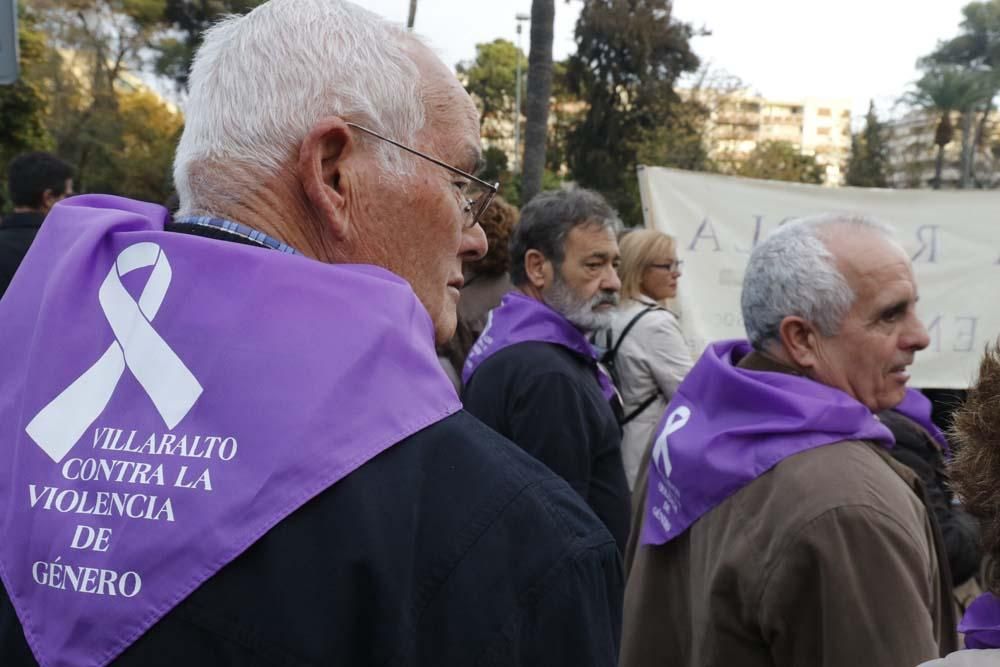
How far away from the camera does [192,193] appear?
1.35 m

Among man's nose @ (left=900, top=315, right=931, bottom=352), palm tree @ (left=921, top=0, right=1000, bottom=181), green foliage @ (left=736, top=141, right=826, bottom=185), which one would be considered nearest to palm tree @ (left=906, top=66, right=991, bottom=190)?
green foliage @ (left=736, top=141, right=826, bottom=185)

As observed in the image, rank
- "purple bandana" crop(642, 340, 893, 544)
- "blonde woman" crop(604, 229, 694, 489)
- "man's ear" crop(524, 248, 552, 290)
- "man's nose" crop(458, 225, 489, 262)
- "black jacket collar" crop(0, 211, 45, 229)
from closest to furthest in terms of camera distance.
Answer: "man's nose" crop(458, 225, 489, 262) → "purple bandana" crop(642, 340, 893, 544) → "man's ear" crop(524, 248, 552, 290) → "blonde woman" crop(604, 229, 694, 489) → "black jacket collar" crop(0, 211, 45, 229)

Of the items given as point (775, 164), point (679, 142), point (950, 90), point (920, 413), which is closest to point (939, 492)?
point (920, 413)

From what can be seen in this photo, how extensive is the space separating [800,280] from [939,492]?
3.82ft

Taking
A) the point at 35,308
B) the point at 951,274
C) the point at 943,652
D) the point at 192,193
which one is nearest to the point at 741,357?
the point at 943,652

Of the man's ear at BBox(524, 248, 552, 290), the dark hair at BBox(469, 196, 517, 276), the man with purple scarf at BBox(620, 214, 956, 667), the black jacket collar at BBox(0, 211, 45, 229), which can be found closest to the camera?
the man with purple scarf at BBox(620, 214, 956, 667)

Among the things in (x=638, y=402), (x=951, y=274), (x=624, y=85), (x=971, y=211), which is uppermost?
(x=624, y=85)

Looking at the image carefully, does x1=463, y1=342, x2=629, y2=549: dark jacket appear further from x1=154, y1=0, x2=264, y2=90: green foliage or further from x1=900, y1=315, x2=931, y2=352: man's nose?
x1=154, y1=0, x2=264, y2=90: green foliage

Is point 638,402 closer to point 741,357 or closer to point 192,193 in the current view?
point 741,357

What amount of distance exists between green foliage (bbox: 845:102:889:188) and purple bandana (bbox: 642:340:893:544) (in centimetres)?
3734

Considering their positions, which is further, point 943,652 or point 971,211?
point 971,211

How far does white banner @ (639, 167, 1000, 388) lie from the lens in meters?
5.80

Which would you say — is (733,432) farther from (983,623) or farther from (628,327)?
(628,327)

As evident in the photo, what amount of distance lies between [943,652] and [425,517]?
1604 mm
